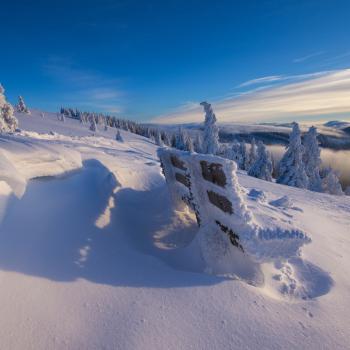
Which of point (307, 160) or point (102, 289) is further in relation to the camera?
point (307, 160)

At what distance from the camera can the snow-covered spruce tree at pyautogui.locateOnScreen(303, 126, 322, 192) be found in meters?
39.8

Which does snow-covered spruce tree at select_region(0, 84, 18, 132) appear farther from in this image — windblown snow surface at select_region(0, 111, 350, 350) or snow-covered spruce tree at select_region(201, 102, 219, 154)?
windblown snow surface at select_region(0, 111, 350, 350)

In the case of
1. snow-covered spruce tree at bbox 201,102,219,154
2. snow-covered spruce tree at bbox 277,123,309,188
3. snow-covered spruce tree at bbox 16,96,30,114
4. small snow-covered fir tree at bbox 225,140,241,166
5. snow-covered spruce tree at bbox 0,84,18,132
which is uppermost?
snow-covered spruce tree at bbox 16,96,30,114

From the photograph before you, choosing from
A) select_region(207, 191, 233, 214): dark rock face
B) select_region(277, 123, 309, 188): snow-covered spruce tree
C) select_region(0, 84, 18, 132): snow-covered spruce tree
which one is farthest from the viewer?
select_region(0, 84, 18, 132): snow-covered spruce tree

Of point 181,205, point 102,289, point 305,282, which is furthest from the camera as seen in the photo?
point 181,205

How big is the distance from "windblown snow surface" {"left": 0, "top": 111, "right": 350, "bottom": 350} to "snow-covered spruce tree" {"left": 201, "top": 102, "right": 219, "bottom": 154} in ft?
111

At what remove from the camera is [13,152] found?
7234mm

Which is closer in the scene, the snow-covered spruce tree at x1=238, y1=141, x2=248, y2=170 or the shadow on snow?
the shadow on snow

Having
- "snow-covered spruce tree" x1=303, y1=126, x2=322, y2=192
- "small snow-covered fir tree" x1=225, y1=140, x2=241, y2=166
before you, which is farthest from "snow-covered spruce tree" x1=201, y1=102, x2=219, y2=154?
"small snow-covered fir tree" x1=225, y1=140, x2=241, y2=166

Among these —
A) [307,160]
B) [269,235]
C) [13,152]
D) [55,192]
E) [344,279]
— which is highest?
[13,152]

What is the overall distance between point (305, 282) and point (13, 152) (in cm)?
821

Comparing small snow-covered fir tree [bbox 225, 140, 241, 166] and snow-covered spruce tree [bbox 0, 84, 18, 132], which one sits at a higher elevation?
snow-covered spruce tree [bbox 0, 84, 18, 132]

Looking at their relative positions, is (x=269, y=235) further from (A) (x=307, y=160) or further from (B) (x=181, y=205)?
(A) (x=307, y=160)

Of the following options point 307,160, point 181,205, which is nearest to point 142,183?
point 181,205
